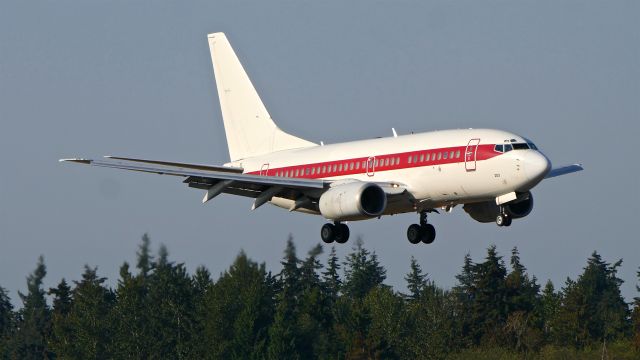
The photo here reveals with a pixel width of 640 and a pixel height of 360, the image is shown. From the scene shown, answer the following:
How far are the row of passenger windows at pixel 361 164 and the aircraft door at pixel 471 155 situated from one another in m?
0.43

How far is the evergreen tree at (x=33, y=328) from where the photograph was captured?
13300cm

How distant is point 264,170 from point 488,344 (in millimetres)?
64966

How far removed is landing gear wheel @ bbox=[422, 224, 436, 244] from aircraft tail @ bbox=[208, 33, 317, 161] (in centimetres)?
809

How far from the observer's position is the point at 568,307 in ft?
451

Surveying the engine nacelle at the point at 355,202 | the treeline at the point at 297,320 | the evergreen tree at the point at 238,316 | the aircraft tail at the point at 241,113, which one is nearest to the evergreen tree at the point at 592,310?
the treeline at the point at 297,320

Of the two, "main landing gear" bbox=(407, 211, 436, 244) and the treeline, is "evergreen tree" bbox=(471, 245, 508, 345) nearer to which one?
the treeline

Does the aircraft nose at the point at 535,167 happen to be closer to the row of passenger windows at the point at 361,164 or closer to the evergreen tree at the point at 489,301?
the row of passenger windows at the point at 361,164

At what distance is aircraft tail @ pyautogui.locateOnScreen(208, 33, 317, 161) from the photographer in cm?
7156

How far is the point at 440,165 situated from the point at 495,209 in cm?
522

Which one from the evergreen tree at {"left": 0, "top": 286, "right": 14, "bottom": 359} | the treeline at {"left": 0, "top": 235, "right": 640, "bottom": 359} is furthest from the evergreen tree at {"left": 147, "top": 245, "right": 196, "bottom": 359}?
the evergreen tree at {"left": 0, "top": 286, "right": 14, "bottom": 359}

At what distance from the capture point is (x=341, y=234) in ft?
209

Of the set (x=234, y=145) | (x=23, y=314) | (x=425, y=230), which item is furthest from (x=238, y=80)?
(x=23, y=314)

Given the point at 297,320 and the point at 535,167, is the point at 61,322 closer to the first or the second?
the point at 297,320

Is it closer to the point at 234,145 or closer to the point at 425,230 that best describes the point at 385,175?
the point at 425,230
